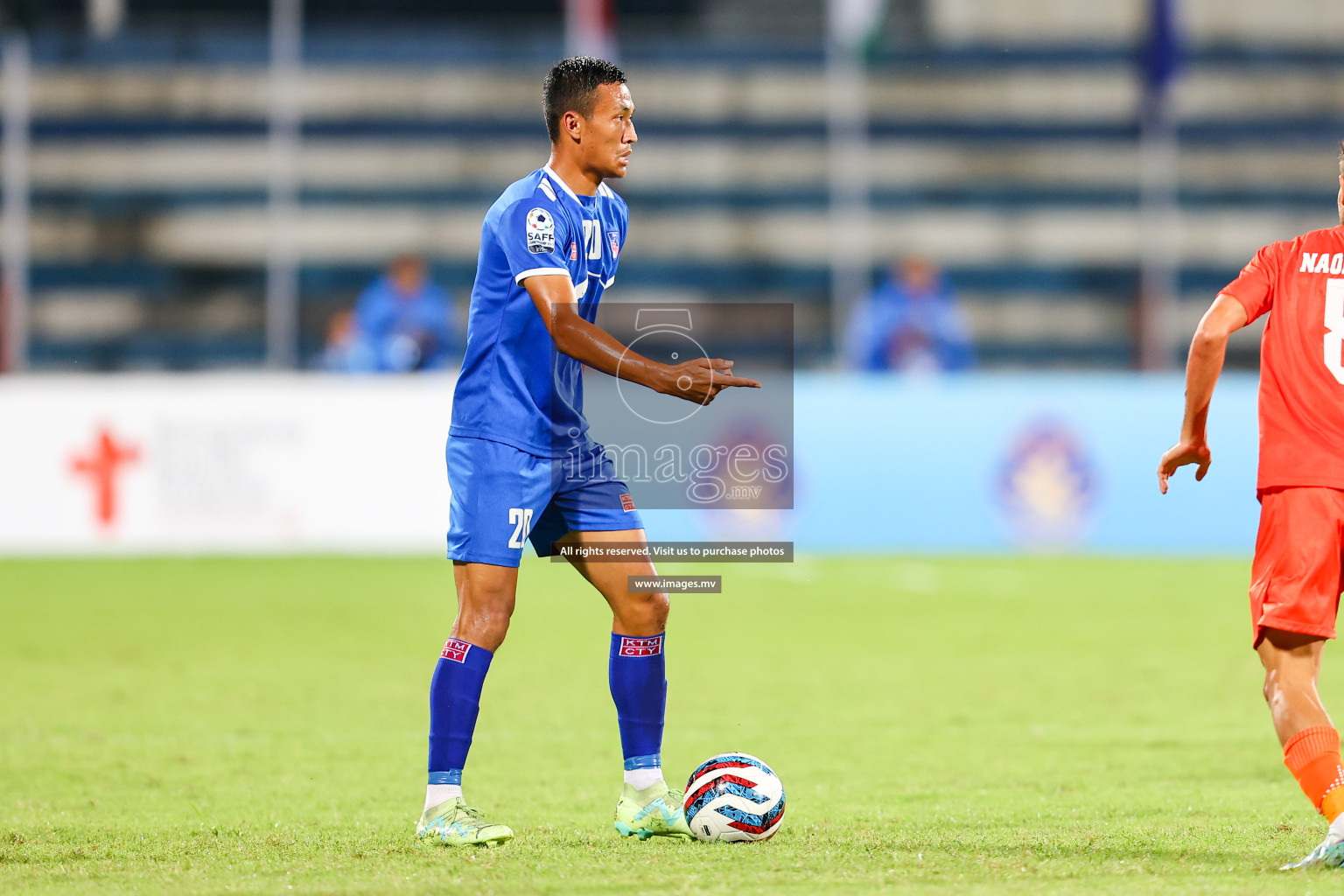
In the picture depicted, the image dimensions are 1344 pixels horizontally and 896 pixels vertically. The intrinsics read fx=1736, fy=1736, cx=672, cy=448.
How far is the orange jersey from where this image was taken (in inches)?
181

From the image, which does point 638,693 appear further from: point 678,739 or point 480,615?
point 678,739

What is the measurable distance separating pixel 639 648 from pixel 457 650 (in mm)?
569

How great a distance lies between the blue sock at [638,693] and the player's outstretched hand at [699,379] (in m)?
0.83

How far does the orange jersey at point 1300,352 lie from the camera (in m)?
4.59

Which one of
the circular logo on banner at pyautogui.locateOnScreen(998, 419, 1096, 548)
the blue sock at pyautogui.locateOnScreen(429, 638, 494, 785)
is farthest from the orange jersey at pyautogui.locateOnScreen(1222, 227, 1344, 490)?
the circular logo on banner at pyautogui.locateOnScreen(998, 419, 1096, 548)

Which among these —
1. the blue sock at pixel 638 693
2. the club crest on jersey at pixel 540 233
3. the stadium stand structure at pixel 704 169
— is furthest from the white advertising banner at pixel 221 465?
the stadium stand structure at pixel 704 169

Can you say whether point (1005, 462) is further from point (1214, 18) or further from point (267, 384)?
point (1214, 18)

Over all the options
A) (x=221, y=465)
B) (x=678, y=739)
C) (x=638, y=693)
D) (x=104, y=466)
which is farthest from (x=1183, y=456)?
(x=104, y=466)

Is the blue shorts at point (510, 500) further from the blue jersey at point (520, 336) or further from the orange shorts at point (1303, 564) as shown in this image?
the orange shorts at point (1303, 564)

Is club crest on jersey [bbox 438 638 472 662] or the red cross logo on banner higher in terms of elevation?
club crest on jersey [bbox 438 638 472 662]

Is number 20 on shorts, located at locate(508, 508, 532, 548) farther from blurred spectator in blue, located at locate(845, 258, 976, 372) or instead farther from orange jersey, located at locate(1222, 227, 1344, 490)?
blurred spectator in blue, located at locate(845, 258, 976, 372)

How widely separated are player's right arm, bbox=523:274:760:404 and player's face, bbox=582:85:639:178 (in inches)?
17.2

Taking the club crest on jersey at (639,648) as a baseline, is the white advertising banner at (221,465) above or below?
below

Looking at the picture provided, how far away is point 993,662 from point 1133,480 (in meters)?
6.57
